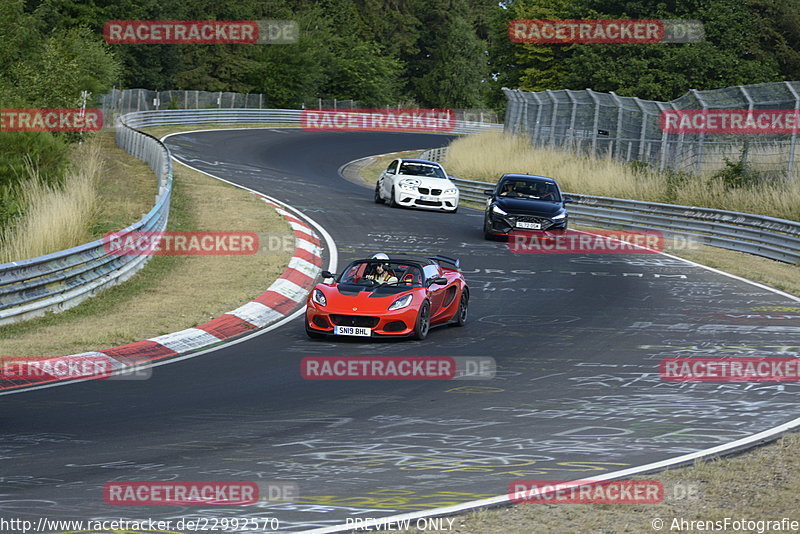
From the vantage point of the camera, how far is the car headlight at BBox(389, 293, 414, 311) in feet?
46.7

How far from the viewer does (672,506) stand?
22.8ft

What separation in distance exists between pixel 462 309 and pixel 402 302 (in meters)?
1.78

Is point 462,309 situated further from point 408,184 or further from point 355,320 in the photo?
point 408,184

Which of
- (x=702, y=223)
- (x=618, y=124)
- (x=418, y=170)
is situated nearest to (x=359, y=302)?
(x=702, y=223)

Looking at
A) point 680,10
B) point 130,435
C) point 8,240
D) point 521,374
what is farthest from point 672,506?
point 680,10

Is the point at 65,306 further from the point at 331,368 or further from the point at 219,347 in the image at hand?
the point at 331,368

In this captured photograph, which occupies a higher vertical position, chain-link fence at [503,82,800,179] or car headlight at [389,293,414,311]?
chain-link fence at [503,82,800,179]

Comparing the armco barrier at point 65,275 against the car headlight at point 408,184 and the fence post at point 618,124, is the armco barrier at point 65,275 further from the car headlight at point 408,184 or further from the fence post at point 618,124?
the fence post at point 618,124

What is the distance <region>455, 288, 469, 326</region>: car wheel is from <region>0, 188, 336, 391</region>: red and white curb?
2553mm

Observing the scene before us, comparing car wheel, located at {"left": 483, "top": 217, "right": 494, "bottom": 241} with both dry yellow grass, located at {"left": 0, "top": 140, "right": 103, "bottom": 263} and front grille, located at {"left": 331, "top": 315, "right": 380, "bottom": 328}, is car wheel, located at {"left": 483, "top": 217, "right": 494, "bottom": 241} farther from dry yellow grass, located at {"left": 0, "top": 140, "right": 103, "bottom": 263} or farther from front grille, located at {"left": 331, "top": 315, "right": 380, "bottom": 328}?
front grille, located at {"left": 331, "top": 315, "right": 380, "bottom": 328}

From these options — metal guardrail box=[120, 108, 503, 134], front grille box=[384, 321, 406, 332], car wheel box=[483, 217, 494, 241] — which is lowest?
car wheel box=[483, 217, 494, 241]

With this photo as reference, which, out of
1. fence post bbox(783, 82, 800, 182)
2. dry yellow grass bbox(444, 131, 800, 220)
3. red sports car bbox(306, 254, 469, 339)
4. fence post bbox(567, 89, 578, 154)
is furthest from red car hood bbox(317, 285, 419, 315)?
fence post bbox(567, 89, 578, 154)

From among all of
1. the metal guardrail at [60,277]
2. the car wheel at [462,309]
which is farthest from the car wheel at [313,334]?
the metal guardrail at [60,277]

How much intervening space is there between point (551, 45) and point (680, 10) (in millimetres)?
12804
